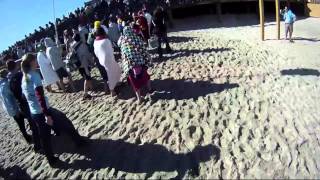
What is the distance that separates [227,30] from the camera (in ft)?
73.4

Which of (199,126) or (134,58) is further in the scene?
(134,58)

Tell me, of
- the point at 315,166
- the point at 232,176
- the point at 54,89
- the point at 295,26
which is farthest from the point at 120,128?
the point at 295,26

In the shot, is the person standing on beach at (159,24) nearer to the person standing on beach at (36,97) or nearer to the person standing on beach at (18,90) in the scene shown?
the person standing on beach at (18,90)

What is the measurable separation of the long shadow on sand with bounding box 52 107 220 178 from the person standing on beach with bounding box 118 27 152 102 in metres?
1.77

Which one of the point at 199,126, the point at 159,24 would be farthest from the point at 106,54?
the point at 159,24

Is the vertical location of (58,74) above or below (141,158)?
above

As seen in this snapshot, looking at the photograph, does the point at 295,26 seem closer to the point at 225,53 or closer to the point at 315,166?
the point at 225,53

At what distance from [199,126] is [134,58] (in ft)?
7.29

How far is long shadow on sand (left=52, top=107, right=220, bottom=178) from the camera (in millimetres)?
7781

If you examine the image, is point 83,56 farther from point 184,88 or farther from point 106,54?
point 184,88

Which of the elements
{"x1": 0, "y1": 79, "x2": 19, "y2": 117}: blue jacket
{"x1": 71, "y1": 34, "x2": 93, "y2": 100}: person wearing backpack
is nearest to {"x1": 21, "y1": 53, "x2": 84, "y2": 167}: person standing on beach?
{"x1": 0, "y1": 79, "x2": 19, "y2": 117}: blue jacket

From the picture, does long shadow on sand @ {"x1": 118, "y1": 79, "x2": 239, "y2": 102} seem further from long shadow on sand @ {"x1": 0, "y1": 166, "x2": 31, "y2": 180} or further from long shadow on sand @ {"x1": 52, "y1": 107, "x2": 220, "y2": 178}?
long shadow on sand @ {"x1": 0, "y1": 166, "x2": 31, "y2": 180}

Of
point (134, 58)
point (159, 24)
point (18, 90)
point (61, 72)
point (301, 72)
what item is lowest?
point (301, 72)

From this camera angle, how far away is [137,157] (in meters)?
8.20
